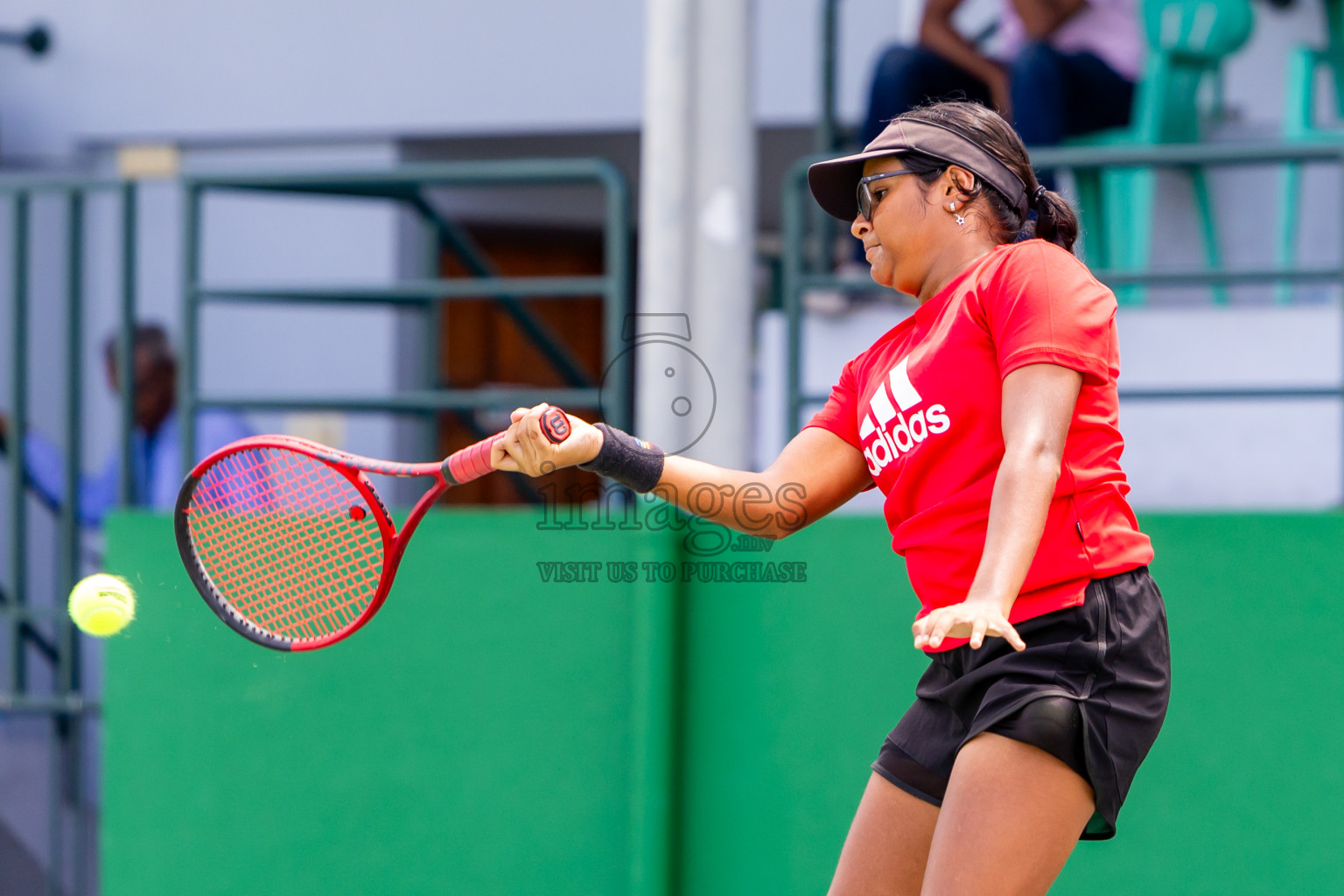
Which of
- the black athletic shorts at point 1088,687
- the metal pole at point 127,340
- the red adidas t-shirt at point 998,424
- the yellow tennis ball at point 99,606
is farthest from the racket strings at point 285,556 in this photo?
the black athletic shorts at point 1088,687

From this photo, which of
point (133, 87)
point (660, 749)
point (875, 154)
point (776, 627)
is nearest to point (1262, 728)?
point (776, 627)

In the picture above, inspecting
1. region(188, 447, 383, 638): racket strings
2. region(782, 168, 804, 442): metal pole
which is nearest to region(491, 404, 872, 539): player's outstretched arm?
region(188, 447, 383, 638): racket strings

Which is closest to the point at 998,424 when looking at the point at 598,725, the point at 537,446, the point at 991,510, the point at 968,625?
the point at 991,510

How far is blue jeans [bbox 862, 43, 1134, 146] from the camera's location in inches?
183

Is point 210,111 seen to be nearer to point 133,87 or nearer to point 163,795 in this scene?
point 133,87

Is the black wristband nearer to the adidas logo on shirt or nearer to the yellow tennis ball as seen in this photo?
the adidas logo on shirt

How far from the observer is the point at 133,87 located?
285 inches

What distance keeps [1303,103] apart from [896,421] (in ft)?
11.5

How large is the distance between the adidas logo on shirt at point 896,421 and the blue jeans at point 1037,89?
8.49 feet

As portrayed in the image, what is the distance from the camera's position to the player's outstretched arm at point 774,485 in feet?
7.88

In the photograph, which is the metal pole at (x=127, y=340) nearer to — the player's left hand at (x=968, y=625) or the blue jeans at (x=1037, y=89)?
the blue jeans at (x=1037, y=89)

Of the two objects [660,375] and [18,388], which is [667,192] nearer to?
[660,375]

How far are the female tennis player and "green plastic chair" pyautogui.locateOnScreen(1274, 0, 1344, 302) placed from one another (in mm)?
2932

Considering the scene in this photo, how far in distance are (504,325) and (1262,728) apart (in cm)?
559
